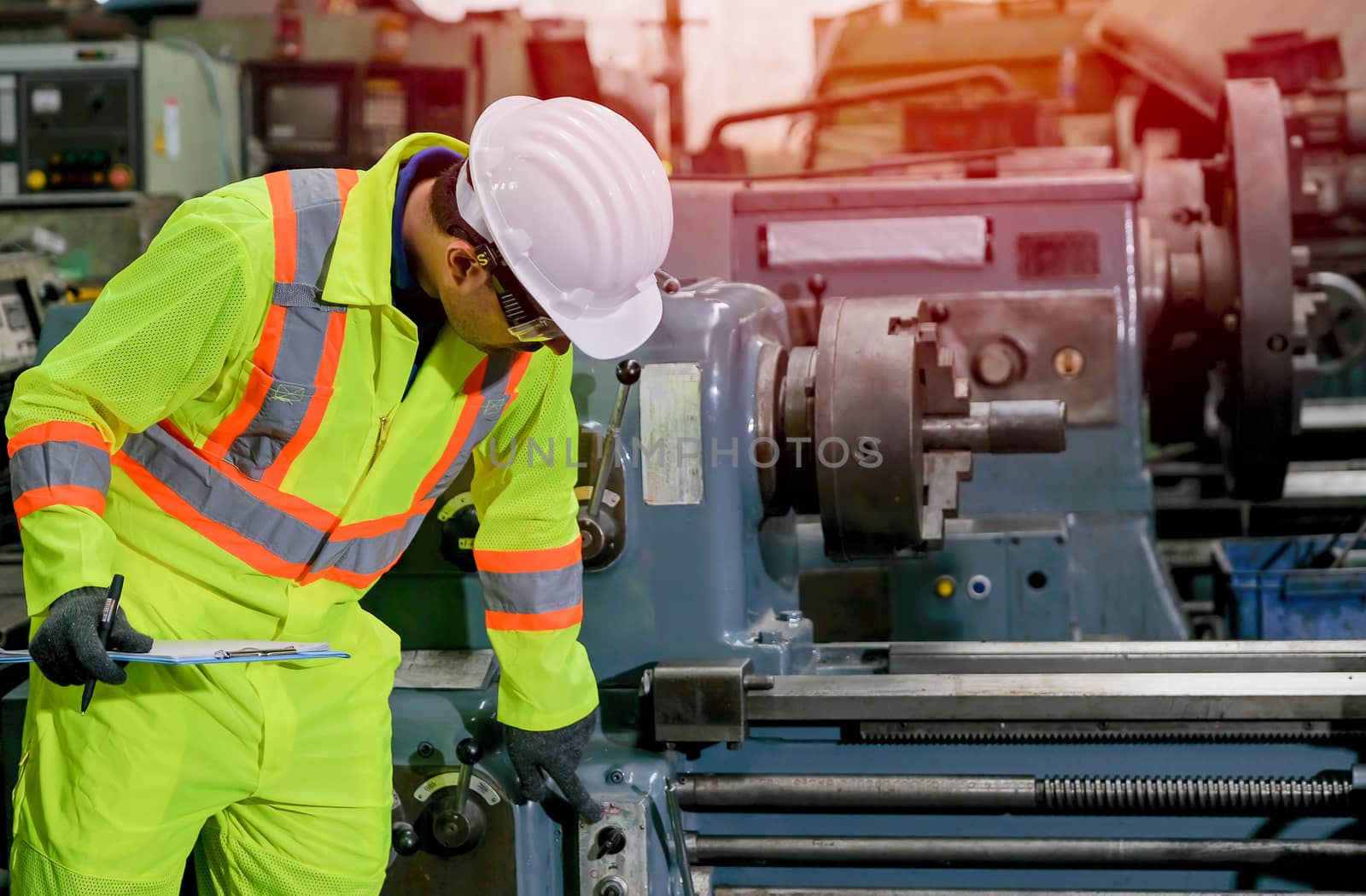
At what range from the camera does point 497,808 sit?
1.68m

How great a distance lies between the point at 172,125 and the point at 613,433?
2.45m

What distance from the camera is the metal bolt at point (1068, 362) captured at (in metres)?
2.62

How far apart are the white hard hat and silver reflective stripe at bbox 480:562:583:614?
0.30 metres

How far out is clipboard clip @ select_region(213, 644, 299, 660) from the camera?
1.27 metres

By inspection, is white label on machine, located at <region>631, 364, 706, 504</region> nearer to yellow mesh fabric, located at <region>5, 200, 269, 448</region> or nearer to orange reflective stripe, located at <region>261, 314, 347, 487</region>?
orange reflective stripe, located at <region>261, 314, 347, 487</region>

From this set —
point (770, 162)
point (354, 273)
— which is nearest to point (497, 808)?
point (354, 273)

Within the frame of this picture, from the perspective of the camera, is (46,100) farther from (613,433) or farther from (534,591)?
(534,591)

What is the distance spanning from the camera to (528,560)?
5.18 feet

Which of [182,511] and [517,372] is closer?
[182,511]

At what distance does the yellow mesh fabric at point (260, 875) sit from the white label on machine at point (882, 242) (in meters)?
1.56

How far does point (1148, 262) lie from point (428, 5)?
11.4 feet

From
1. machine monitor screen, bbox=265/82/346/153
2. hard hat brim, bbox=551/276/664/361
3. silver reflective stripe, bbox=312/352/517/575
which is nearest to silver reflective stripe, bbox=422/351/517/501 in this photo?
silver reflective stripe, bbox=312/352/517/575

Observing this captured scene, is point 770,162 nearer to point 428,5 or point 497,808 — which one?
point 428,5

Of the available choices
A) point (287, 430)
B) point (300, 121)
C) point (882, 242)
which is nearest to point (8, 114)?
point (300, 121)
